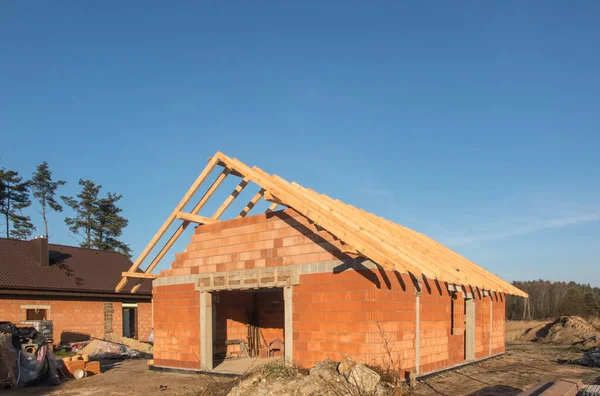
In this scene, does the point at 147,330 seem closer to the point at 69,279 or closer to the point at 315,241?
the point at 69,279

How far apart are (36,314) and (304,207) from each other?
51.3ft

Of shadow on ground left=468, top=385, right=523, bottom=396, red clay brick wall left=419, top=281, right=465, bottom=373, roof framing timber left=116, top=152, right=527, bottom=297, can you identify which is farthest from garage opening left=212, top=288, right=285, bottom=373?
shadow on ground left=468, top=385, right=523, bottom=396

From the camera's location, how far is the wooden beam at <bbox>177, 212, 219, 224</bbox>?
15.2 m

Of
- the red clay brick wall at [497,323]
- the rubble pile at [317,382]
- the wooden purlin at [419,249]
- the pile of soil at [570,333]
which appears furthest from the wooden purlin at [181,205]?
the pile of soil at [570,333]

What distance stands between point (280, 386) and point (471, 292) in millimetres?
9096

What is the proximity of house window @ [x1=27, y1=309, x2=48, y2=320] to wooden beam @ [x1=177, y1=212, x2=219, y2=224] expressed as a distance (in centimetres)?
1059

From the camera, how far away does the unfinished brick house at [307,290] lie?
36.8ft

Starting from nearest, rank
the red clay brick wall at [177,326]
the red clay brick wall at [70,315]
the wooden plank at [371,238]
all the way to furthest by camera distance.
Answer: the wooden plank at [371,238]
the red clay brick wall at [177,326]
the red clay brick wall at [70,315]

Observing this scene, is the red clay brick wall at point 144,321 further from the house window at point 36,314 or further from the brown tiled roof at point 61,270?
the house window at point 36,314

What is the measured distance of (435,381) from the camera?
12.4 m

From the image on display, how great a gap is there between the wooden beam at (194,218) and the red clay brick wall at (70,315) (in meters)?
10.3

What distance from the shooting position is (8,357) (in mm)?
13289

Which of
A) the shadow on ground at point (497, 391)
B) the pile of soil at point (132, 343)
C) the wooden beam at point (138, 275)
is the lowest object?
the pile of soil at point (132, 343)

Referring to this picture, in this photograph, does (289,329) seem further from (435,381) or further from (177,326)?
(177,326)
